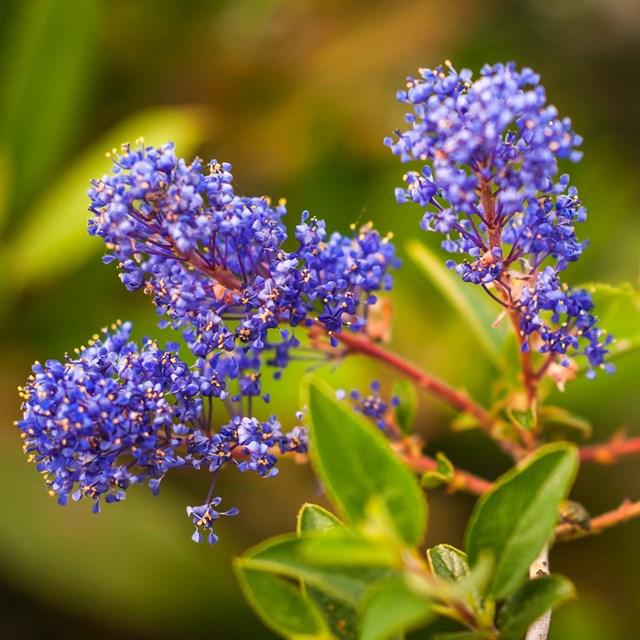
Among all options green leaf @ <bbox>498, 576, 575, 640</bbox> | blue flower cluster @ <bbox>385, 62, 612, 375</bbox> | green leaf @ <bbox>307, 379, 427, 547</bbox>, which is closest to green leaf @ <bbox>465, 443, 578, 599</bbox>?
green leaf @ <bbox>498, 576, 575, 640</bbox>

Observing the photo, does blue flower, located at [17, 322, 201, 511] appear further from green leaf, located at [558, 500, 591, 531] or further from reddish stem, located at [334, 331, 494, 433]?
green leaf, located at [558, 500, 591, 531]

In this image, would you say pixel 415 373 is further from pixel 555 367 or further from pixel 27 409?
pixel 27 409

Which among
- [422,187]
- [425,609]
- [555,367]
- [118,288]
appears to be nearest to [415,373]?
[555,367]

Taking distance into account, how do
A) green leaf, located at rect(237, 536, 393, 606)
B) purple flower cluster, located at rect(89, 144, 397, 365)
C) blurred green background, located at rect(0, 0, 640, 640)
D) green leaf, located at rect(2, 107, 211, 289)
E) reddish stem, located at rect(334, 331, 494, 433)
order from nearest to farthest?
1. green leaf, located at rect(237, 536, 393, 606)
2. purple flower cluster, located at rect(89, 144, 397, 365)
3. reddish stem, located at rect(334, 331, 494, 433)
4. blurred green background, located at rect(0, 0, 640, 640)
5. green leaf, located at rect(2, 107, 211, 289)

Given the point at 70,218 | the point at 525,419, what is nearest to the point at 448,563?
the point at 525,419

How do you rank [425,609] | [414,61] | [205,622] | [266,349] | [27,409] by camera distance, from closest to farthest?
[425,609] < [27,409] < [266,349] < [205,622] < [414,61]

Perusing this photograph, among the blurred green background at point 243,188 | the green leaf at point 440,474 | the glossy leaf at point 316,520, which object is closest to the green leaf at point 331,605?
the glossy leaf at point 316,520

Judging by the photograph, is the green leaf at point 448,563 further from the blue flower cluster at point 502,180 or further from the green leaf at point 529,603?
the blue flower cluster at point 502,180
